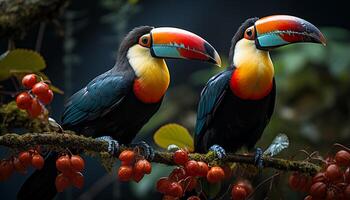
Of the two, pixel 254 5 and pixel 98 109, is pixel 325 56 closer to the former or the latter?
pixel 254 5

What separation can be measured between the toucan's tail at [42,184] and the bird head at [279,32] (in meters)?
0.64

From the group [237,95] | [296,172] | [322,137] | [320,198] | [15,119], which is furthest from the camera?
[322,137]

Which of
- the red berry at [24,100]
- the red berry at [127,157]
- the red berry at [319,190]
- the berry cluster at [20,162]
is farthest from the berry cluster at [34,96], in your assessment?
the red berry at [319,190]

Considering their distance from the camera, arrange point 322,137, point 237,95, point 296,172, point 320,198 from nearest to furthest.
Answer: point 320,198, point 296,172, point 237,95, point 322,137

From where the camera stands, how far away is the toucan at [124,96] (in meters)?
1.67

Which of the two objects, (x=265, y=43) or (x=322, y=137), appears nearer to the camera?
(x=265, y=43)

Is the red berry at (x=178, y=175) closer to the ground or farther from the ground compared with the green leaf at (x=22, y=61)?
closer to the ground

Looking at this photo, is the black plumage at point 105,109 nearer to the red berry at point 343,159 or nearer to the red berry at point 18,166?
the red berry at point 18,166

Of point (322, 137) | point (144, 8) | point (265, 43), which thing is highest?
point (265, 43)

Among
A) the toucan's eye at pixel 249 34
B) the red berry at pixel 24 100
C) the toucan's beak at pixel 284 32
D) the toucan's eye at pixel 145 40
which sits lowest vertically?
the red berry at pixel 24 100

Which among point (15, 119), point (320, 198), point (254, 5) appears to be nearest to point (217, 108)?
point (320, 198)

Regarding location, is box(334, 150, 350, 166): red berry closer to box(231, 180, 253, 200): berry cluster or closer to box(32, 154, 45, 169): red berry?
box(231, 180, 253, 200): berry cluster

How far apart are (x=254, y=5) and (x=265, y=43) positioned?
1757mm

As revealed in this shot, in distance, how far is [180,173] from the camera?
1633 millimetres
